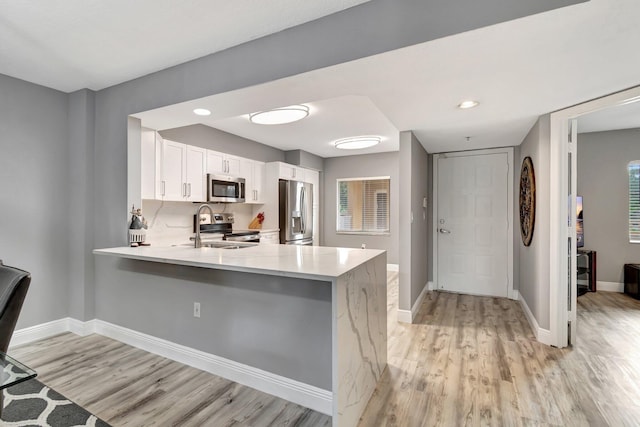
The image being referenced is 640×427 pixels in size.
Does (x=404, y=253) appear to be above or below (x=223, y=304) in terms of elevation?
above

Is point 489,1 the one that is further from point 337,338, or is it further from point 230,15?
point 337,338

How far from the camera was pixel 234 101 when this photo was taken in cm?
244

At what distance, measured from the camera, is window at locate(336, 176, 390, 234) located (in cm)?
651

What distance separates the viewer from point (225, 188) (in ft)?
14.3

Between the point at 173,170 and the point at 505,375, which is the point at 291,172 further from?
the point at 505,375

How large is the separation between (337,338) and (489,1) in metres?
1.82

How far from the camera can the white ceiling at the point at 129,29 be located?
5.87 feet

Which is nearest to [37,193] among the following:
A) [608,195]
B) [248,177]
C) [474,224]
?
[248,177]

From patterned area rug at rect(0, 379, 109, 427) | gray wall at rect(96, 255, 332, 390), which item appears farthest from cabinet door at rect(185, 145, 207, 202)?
patterned area rug at rect(0, 379, 109, 427)

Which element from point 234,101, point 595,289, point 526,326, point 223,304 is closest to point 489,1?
point 234,101

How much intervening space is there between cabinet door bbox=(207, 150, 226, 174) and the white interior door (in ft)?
10.8

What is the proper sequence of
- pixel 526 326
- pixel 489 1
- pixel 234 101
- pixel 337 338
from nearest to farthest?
pixel 489 1
pixel 337 338
pixel 234 101
pixel 526 326

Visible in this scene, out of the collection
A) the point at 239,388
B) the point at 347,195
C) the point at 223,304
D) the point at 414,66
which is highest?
the point at 414,66

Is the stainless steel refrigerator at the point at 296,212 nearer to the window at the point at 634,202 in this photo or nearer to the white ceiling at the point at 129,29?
the white ceiling at the point at 129,29
